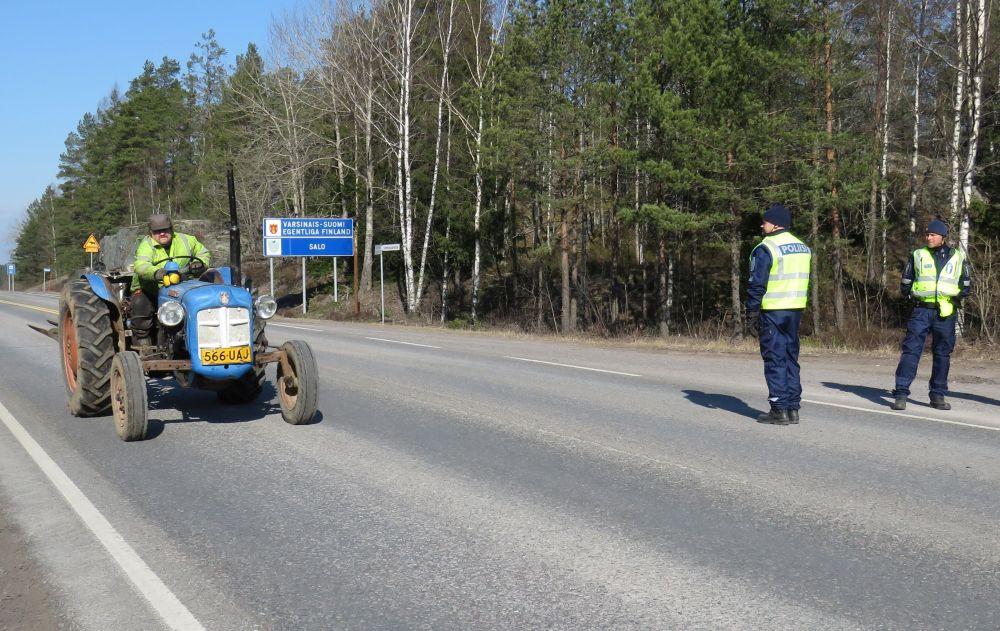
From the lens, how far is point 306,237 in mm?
36062

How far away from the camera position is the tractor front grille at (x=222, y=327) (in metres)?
7.22

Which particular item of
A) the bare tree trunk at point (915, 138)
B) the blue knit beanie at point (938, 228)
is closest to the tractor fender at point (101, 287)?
the blue knit beanie at point (938, 228)

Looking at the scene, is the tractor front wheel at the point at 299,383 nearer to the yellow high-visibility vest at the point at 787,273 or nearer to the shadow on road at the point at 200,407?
the shadow on road at the point at 200,407

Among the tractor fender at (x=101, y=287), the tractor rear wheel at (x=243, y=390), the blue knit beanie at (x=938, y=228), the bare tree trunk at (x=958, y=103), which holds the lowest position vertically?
the tractor rear wheel at (x=243, y=390)

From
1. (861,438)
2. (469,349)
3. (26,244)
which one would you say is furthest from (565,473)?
(26,244)

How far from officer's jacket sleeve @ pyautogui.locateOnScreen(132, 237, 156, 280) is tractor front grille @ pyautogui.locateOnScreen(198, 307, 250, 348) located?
3.77ft

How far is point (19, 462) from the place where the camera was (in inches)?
266

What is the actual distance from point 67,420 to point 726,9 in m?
24.2

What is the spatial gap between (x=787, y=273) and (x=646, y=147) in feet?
68.0

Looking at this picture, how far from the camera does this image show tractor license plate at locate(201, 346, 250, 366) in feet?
23.7

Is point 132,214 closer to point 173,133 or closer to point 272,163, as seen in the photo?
point 173,133

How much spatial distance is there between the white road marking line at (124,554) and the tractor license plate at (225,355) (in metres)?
1.42

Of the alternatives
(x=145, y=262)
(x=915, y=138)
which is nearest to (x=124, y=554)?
(x=145, y=262)

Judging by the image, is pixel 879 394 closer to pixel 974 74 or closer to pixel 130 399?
pixel 130 399
